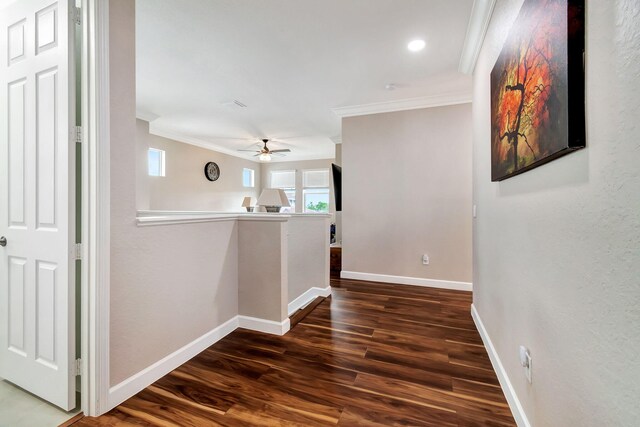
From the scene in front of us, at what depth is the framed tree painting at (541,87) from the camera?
86cm

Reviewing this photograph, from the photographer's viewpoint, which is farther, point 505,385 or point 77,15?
point 505,385

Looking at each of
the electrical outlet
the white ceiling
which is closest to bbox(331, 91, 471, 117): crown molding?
the white ceiling

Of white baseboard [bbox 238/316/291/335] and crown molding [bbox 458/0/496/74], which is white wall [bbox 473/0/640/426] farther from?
white baseboard [bbox 238/316/291/335]

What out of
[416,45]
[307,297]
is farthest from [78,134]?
[416,45]

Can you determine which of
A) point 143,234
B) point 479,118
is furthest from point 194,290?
point 479,118

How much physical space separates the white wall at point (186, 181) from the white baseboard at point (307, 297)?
3.38m

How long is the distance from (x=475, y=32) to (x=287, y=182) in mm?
7002

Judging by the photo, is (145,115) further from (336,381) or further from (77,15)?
(336,381)

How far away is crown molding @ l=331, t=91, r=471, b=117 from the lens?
3680 mm

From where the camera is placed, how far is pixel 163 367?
1.82 metres

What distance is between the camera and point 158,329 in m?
1.79

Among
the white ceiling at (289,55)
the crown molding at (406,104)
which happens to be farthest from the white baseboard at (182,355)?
the crown molding at (406,104)

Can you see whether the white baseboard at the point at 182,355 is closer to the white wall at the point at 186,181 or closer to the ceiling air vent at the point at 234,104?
the ceiling air vent at the point at 234,104

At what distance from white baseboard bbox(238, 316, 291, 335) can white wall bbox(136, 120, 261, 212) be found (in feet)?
11.0
